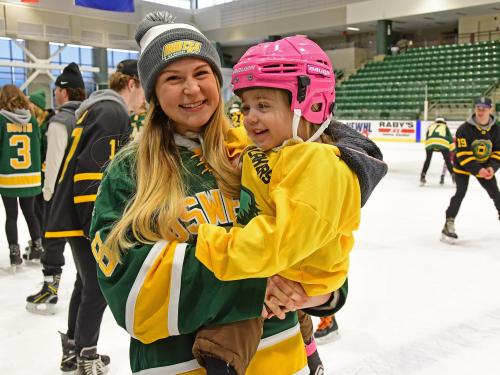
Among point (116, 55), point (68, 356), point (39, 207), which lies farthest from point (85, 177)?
point (116, 55)

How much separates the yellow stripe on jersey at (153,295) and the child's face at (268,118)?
38 cm

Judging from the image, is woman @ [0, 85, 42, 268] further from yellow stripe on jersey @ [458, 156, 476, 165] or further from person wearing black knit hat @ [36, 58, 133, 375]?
yellow stripe on jersey @ [458, 156, 476, 165]

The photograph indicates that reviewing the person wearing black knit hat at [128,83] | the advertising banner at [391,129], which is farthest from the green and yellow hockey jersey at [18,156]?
the advertising banner at [391,129]

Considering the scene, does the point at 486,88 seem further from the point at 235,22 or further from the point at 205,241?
the point at 205,241

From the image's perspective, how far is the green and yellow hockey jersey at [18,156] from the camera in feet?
14.5

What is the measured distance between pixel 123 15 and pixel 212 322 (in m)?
24.8

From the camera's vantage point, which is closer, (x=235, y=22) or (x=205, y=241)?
(x=205, y=241)

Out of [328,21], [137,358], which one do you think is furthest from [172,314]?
[328,21]

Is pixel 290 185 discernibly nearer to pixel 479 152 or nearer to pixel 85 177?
pixel 85 177

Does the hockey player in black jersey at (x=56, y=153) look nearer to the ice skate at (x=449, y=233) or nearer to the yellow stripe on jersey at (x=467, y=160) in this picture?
the ice skate at (x=449, y=233)

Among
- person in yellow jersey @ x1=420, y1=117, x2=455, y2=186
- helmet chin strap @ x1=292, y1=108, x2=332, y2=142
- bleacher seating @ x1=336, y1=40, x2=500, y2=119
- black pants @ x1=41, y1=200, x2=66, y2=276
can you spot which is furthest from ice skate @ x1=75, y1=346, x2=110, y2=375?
bleacher seating @ x1=336, y1=40, x2=500, y2=119

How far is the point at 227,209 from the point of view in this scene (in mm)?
1179

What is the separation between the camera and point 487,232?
5.62 m

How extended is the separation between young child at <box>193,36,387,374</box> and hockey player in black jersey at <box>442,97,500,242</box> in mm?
4452
